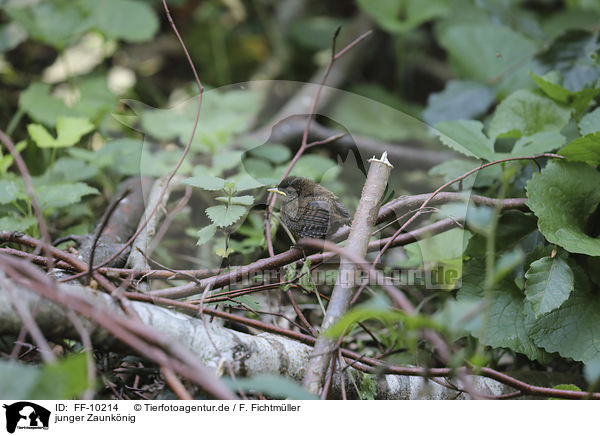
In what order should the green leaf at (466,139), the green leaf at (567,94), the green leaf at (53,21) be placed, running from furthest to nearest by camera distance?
the green leaf at (53,21) < the green leaf at (567,94) < the green leaf at (466,139)

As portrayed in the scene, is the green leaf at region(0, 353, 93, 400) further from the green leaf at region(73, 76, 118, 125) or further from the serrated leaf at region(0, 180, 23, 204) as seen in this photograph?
the green leaf at region(73, 76, 118, 125)

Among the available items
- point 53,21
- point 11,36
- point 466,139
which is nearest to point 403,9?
point 466,139

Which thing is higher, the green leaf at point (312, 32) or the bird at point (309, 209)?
the green leaf at point (312, 32)

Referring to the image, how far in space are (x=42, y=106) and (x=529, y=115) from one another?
1798mm

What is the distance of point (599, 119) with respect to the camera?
1.28 m

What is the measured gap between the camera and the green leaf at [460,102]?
2076 mm

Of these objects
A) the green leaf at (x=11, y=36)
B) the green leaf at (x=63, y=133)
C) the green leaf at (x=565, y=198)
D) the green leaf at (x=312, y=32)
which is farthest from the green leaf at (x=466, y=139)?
the green leaf at (x=11, y=36)

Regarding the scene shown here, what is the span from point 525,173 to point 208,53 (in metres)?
2.34

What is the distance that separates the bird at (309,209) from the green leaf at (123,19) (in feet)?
4.74

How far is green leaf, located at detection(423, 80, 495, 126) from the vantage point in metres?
2.08

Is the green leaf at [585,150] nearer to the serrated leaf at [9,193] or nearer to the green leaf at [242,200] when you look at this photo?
the green leaf at [242,200]

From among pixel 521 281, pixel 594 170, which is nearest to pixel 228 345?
pixel 521 281
